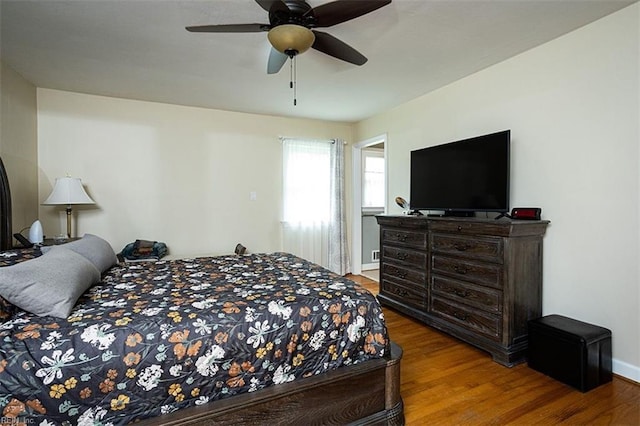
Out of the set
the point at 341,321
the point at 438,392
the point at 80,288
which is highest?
the point at 80,288

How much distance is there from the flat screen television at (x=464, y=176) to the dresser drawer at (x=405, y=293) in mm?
867

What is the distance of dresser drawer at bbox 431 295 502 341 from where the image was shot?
254 centimetres

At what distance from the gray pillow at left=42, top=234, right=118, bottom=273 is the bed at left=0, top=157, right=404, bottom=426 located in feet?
1.00

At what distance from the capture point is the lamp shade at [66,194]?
3.23m

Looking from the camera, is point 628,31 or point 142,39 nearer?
point 628,31

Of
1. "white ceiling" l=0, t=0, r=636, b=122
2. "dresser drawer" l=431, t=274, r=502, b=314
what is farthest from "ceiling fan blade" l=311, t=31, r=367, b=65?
"dresser drawer" l=431, t=274, r=502, b=314

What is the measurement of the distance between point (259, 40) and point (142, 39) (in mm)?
899

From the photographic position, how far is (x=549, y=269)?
→ 2.67 meters

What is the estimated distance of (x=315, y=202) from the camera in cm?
505

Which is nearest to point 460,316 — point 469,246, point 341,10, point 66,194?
point 469,246

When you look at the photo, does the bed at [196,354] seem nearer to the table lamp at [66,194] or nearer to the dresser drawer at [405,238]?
the table lamp at [66,194]

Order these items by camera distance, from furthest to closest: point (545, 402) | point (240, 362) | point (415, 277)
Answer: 1. point (415, 277)
2. point (545, 402)
3. point (240, 362)

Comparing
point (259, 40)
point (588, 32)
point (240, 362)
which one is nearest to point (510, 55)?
point (588, 32)

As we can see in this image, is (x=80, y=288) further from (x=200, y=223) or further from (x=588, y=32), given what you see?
(x=588, y=32)
